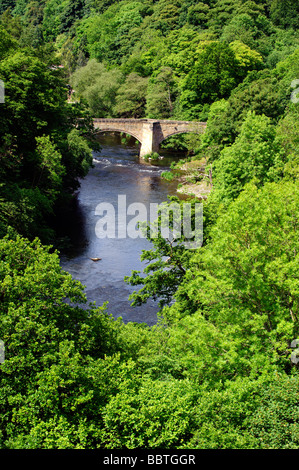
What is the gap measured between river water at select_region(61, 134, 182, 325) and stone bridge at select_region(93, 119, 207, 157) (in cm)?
231

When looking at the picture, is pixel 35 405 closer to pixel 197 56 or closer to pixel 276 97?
pixel 276 97

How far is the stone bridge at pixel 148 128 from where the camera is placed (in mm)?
69188

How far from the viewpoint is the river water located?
31.3 metres

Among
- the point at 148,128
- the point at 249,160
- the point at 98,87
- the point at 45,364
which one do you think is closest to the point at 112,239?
the point at 249,160

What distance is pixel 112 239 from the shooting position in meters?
40.6

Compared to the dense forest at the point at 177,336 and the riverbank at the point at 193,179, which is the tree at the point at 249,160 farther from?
the riverbank at the point at 193,179

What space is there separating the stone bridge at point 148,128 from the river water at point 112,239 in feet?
7.58

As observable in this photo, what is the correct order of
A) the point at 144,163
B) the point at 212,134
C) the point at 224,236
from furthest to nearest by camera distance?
the point at 144,163
the point at 212,134
the point at 224,236

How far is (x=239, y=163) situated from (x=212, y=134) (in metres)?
14.5

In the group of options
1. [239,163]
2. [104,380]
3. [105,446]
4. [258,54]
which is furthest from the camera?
[258,54]

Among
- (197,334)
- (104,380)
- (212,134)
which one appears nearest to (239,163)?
(212,134)

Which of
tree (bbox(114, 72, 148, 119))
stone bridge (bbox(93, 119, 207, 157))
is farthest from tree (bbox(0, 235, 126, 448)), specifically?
tree (bbox(114, 72, 148, 119))

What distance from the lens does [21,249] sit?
17438 mm

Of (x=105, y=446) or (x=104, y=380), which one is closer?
(x=105, y=446)
